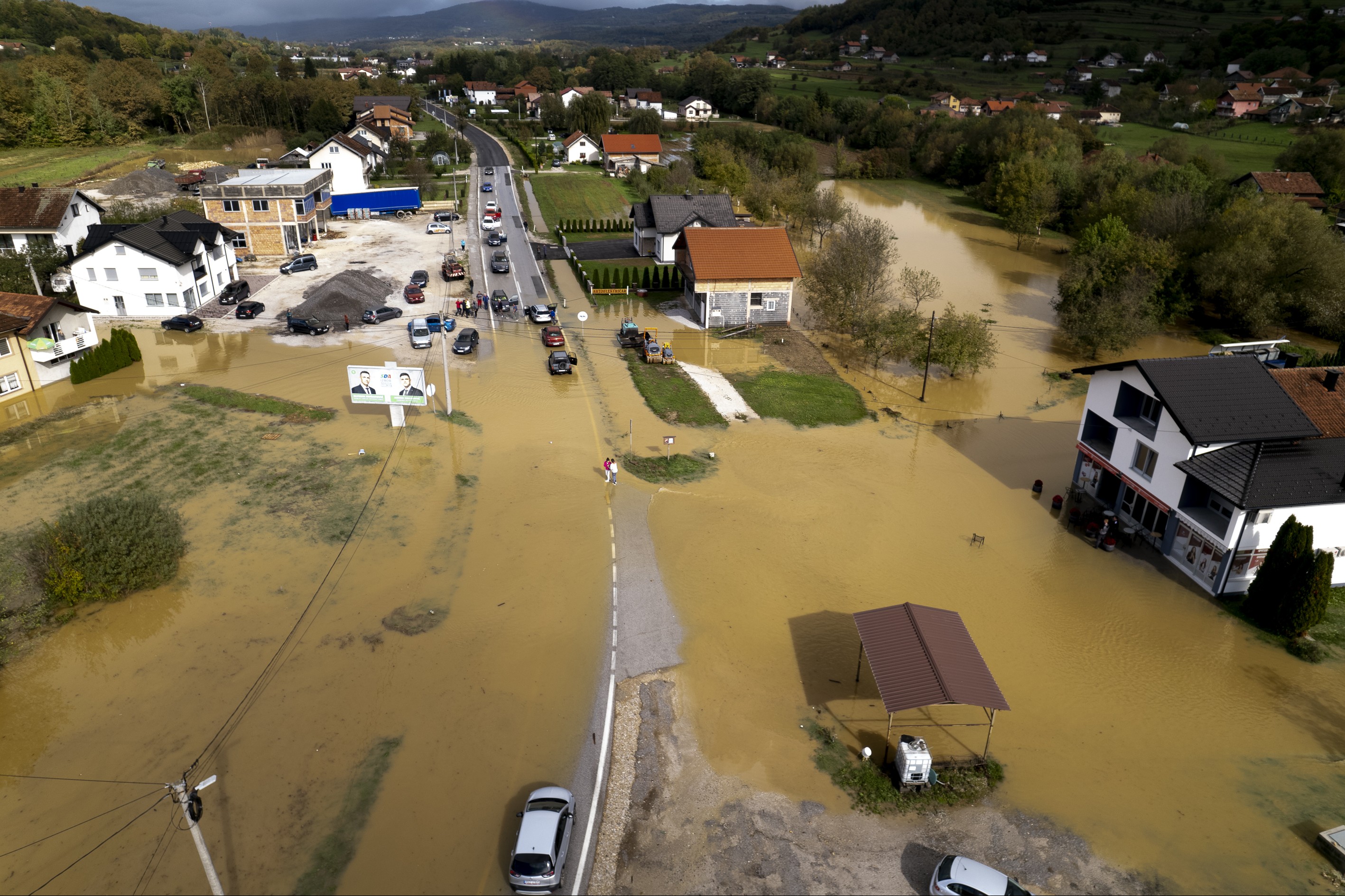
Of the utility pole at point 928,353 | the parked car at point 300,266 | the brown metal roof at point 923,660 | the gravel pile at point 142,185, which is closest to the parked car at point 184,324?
the parked car at point 300,266

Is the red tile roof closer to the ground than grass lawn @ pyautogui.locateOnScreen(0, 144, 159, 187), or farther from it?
closer to the ground

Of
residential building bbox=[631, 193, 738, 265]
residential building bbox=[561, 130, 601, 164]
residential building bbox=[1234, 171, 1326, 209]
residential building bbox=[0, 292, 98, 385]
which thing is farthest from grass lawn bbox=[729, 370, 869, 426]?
residential building bbox=[561, 130, 601, 164]

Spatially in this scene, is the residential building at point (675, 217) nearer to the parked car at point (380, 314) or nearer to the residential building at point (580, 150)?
the parked car at point (380, 314)

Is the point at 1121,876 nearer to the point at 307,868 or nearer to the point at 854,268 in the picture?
the point at 307,868

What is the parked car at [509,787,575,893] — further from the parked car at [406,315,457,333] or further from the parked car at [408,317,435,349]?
the parked car at [406,315,457,333]

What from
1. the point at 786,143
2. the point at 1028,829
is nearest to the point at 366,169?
the point at 786,143

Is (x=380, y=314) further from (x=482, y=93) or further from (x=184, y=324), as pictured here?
(x=482, y=93)

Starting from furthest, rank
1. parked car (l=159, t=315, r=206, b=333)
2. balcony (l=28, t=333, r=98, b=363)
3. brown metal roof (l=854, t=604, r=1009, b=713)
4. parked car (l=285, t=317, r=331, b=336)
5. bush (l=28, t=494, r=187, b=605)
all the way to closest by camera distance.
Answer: parked car (l=159, t=315, r=206, b=333), parked car (l=285, t=317, r=331, b=336), balcony (l=28, t=333, r=98, b=363), bush (l=28, t=494, r=187, b=605), brown metal roof (l=854, t=604, r=1009, b=713)

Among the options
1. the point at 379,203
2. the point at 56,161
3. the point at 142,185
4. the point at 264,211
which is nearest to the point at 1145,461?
the point at 264,211
